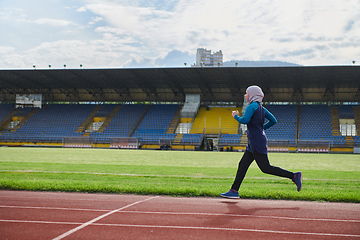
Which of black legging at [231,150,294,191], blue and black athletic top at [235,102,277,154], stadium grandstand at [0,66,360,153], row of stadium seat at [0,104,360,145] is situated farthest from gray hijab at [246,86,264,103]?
row of stadium seat at [0,104,360,145]

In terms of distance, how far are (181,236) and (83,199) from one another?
10.6ft

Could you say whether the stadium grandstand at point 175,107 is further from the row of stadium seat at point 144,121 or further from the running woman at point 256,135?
the running woman at point 256,135

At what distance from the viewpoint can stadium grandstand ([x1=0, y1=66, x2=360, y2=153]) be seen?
1537 inches

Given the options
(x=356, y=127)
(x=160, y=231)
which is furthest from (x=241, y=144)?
(x=160, y=231)

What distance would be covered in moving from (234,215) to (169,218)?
45.1 inches

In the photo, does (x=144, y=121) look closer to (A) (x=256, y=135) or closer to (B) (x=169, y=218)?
(A) (x=256, y=135)

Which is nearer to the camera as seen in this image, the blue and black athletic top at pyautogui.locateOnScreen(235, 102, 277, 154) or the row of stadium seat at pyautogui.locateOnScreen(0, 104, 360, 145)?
the blue and black athletic top at pyautogui.locateOnScreen(235, 102, 277, 154)

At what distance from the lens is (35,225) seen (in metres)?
4.77

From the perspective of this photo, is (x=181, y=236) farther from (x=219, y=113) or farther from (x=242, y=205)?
(x=219, y=113)

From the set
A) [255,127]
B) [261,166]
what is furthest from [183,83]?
[261,166]

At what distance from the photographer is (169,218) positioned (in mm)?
5156

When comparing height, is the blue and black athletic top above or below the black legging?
above

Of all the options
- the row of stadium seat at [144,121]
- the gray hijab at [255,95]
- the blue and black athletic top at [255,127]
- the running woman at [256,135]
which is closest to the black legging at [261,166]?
the running woman at [256,135]

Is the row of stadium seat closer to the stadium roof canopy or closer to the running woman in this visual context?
the stadium roof canopy
